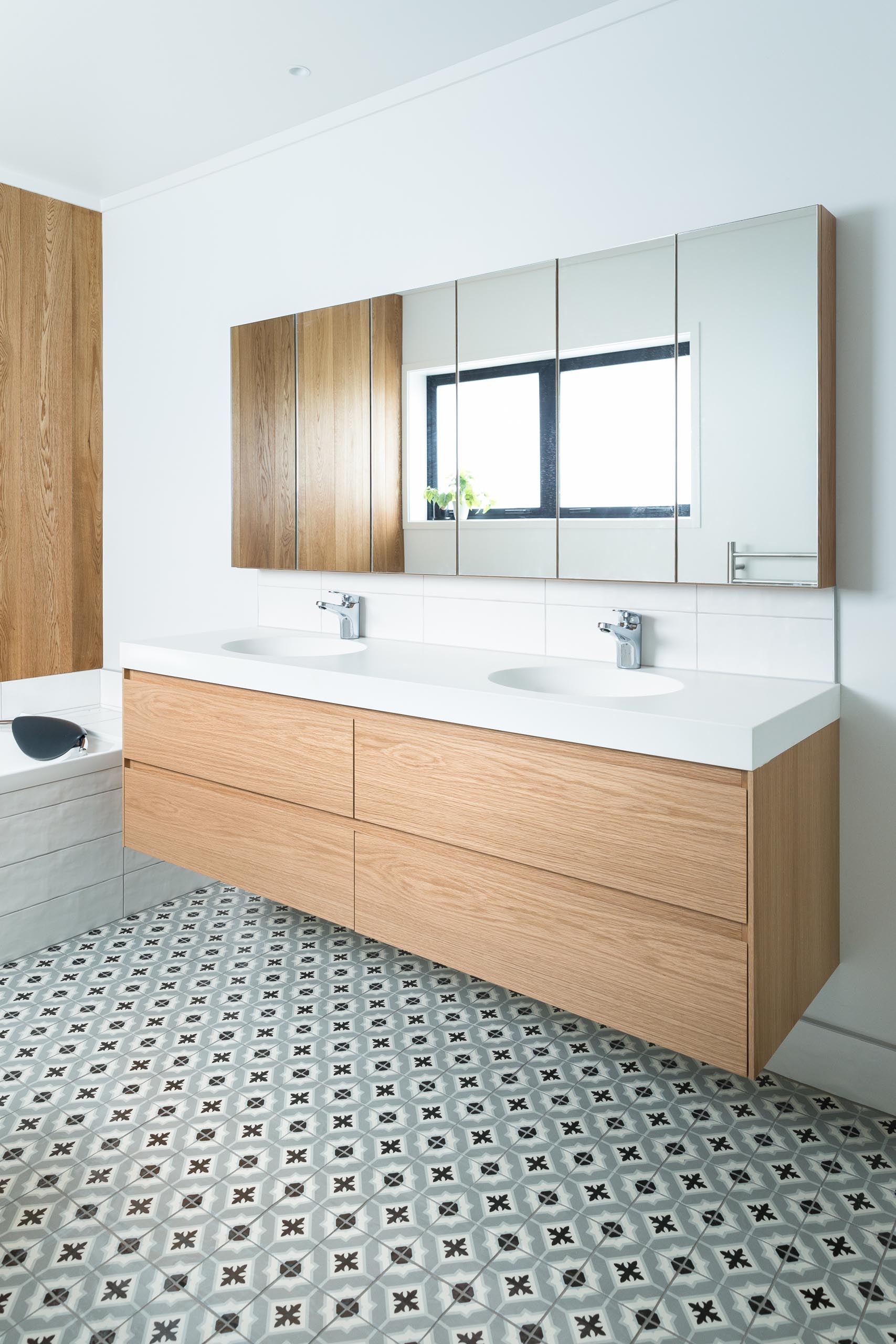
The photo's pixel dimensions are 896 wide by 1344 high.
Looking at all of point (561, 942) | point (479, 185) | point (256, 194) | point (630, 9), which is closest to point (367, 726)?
point (561, 942)

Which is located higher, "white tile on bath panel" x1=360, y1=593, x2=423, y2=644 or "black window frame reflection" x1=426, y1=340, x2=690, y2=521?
"black window frame reflection" x1=426, y1=340, x2=690, y2=521

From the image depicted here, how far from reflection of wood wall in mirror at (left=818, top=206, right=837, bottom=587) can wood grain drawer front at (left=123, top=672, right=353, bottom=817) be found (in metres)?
1.10

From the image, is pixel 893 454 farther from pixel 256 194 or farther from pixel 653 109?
pixel 256 194

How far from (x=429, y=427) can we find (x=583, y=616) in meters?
0.68

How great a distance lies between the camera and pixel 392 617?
9.09ft

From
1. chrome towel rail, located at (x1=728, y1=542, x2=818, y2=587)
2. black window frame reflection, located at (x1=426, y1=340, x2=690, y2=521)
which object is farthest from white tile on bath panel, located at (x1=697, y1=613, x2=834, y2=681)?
black window frame reflection, located at (x1=426, y1=340, x2=690, y2=521)

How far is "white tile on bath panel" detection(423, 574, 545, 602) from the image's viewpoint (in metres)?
2.44

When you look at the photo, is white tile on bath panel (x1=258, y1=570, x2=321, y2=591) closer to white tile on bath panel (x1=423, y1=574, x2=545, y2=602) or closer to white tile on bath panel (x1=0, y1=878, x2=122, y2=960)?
white tile on bath panel (x1=423, y1=574, x2=545, y2=602)

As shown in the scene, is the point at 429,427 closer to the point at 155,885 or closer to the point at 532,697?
the point at 532,697

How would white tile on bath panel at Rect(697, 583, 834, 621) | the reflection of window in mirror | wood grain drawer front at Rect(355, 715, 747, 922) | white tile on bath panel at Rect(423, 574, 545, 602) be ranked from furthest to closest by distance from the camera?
white tile on bath panel at Rect(423, 574, 545, 602)
the reflection of window in mirror
white tile on bath panel at Rect(697, 583, 834, 621)
wood grain drawer front at Rect(355, 715, 747, 922)

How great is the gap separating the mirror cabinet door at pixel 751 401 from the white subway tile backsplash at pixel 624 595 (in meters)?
0.10

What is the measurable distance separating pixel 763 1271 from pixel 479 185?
98.4 inches

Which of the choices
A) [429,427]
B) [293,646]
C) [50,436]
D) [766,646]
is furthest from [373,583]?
[50,436]

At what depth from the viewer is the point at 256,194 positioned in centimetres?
299
